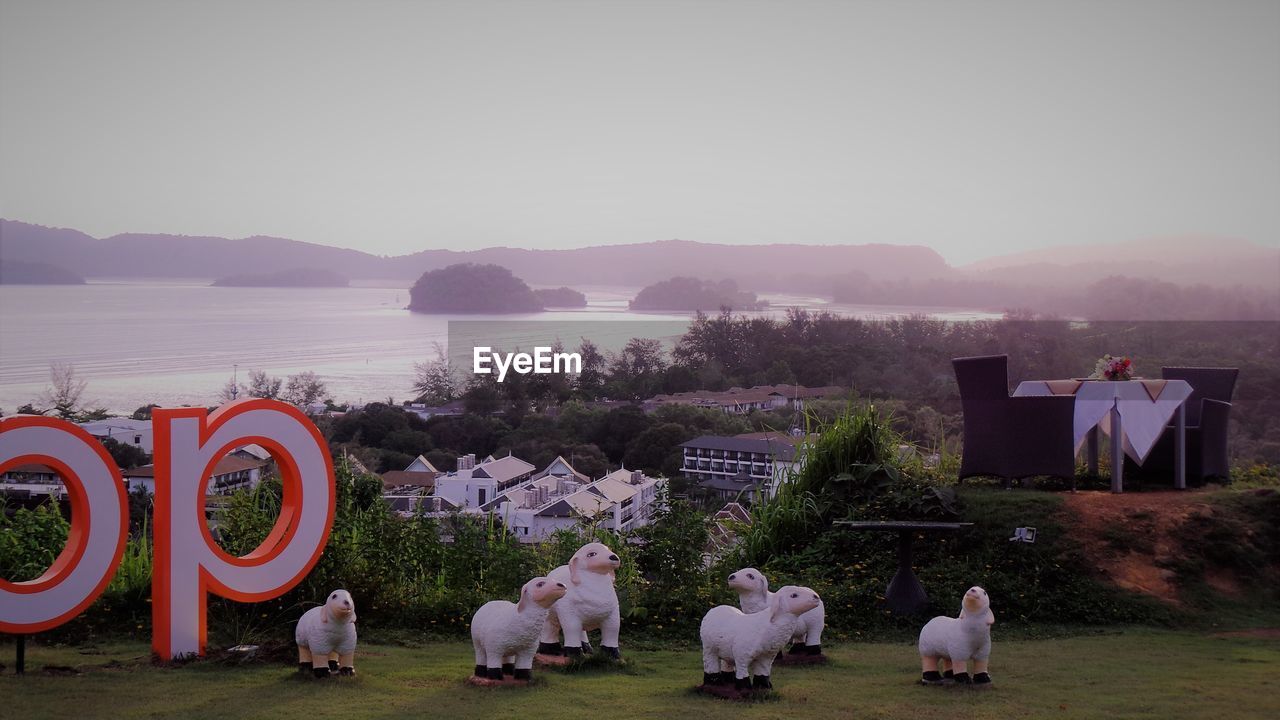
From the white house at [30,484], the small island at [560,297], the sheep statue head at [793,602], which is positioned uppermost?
the small island at [560,297]

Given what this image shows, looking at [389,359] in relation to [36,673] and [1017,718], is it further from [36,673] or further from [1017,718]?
[1017,718]

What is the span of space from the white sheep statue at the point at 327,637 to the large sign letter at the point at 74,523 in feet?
4.32

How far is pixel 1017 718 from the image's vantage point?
462 centimetres

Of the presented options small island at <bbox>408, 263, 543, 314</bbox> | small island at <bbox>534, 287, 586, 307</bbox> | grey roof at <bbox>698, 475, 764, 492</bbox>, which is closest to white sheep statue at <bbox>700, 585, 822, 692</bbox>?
grey roof at <bbox>698, 475, 764, 492</bbox>

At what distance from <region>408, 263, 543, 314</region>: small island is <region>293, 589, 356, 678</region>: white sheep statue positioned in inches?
1044

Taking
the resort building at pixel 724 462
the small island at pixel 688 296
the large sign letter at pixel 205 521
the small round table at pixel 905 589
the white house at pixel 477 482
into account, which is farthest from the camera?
the small island at pixel 688 296

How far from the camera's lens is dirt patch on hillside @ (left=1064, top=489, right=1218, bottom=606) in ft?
25.5

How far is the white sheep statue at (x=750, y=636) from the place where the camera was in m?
4.76

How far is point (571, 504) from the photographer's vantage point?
1002cm

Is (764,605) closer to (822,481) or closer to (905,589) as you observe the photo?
(905,589)

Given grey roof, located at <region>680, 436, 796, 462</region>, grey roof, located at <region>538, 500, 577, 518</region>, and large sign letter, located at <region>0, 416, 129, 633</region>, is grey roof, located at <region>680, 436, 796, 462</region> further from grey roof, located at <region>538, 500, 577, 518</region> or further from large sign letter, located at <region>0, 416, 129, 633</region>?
large sign letter, located at <region>0, 416, 129, 633</region>

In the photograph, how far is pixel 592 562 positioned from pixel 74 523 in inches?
118

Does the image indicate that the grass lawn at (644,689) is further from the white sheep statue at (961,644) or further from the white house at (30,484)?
the white house at (30,484)

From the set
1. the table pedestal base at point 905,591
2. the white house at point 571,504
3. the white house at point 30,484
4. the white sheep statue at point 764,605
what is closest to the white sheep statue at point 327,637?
the white sheep statue at point 764,605
